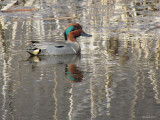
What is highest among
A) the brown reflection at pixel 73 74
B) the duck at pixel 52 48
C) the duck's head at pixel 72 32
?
the duck's head at pixel 72 32

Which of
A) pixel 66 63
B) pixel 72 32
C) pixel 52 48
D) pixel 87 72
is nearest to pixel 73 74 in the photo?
pixel 87 72

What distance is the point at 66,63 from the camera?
10.7 metres

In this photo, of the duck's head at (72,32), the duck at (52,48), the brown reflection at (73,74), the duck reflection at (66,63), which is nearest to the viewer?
the brown reflection at (73,74)

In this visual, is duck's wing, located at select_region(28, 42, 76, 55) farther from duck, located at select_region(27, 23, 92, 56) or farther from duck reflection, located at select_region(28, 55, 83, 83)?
duck reflection, located at select_region(28, 55, 83, 83)

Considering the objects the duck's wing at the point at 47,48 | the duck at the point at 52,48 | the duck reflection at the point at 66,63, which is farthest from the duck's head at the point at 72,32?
the duck reflection at the point at 66,63

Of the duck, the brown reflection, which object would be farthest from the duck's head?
the brown reflection

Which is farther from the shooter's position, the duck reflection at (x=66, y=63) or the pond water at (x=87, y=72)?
the duck reflection at (x=66, y=63)

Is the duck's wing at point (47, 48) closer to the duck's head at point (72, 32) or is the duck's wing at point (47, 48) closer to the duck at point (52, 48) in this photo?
the duck at point (52, 48)

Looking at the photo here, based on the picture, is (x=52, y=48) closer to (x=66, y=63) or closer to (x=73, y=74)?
(x=66, y=63)

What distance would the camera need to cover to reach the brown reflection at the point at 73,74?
9.13 m

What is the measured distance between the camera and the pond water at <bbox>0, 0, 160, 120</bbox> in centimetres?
716

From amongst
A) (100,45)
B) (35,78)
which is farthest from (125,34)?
(35,78)

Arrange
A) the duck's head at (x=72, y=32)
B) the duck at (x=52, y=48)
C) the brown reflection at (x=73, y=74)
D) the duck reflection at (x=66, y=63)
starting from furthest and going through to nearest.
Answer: the duck's head at (x=72, y=32)
the duck at (x=52, y=48)
the duck reflection at (x=66, y=63)
the brown reflection at (x=73, y=74)

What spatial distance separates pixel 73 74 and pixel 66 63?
3.87ft
